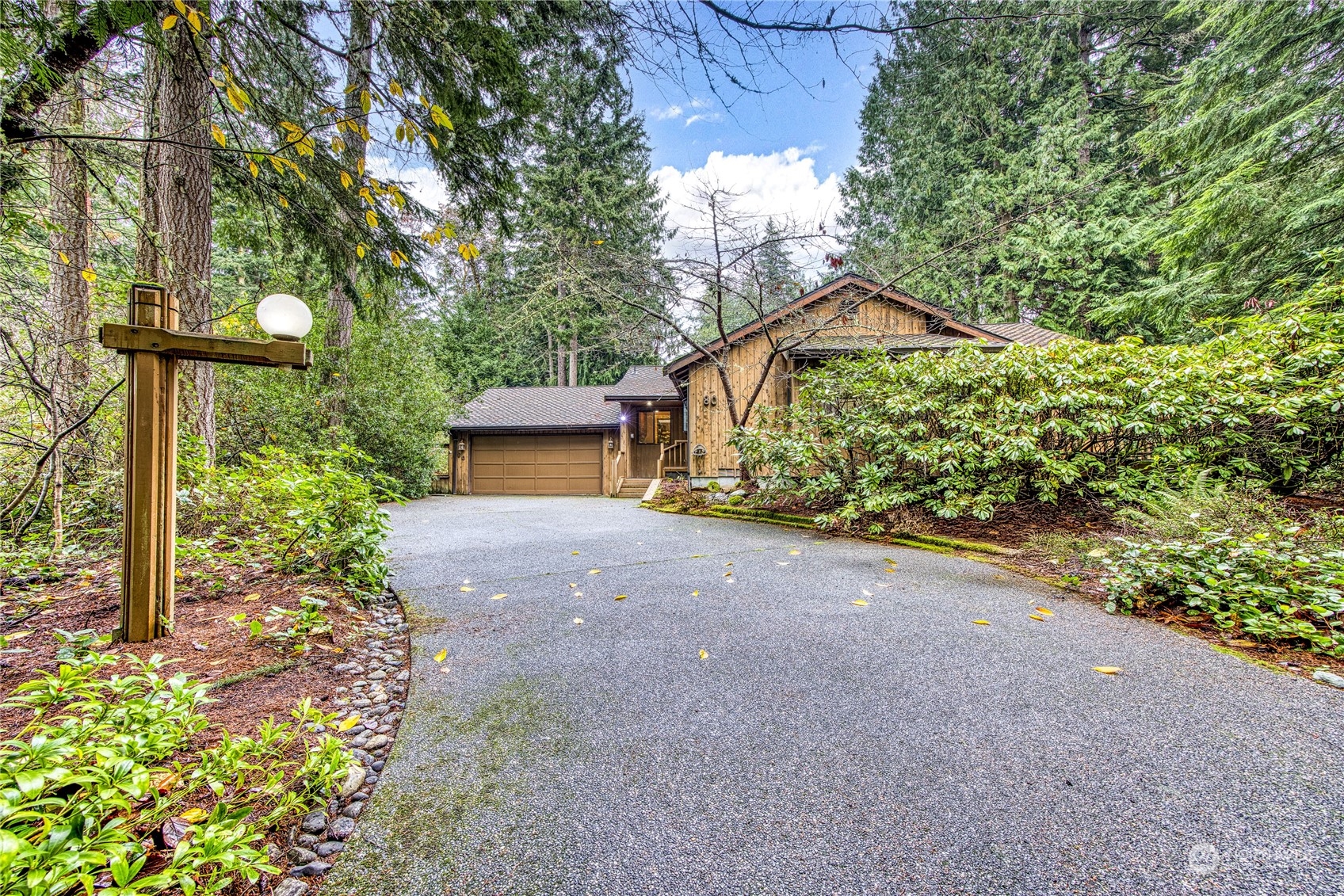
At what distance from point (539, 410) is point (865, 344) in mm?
10230

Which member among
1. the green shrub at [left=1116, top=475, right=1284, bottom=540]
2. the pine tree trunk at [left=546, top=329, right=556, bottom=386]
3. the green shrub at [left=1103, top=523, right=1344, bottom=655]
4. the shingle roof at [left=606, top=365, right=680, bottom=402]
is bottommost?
the green shrub at [left=1103, top=523, right=1344, bottom=655]

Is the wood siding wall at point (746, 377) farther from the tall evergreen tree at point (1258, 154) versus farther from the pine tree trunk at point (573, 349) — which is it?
the pine tree trunk at point (573, 349)

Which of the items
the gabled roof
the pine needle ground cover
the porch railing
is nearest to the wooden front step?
the porch railing

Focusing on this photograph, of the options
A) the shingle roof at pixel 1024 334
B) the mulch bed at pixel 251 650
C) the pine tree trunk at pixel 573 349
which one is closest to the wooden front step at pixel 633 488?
the pine tree trunk at pixel 573 349

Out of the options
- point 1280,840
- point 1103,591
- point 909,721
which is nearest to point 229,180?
point 909,721

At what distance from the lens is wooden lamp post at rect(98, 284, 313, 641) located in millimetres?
2275

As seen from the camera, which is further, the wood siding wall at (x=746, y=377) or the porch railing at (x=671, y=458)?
the porch railing at (x=671, y=458)

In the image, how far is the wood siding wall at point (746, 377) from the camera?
33.2 feet

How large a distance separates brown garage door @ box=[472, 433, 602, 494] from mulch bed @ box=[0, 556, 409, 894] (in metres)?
11.7

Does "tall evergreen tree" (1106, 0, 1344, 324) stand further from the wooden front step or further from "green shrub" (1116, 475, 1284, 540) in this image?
the wooden front step

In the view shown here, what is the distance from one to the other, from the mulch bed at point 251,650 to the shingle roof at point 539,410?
11.5m

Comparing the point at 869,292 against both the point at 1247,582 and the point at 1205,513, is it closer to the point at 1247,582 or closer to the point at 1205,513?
the point at 1205,513

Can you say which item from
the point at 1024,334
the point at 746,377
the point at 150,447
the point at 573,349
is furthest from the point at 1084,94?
the point at 150,447

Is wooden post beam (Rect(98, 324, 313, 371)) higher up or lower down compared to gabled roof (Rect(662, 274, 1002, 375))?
lower down
